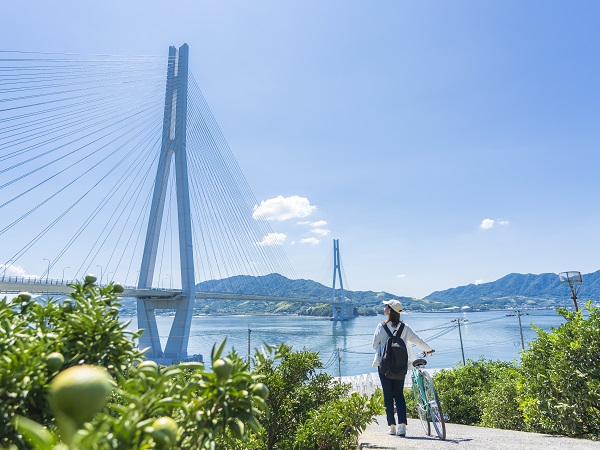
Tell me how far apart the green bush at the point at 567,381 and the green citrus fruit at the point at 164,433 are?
3794mm

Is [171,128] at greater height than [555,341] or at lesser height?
greater

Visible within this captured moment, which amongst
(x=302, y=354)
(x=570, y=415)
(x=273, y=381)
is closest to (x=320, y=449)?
(x=273, y=381)

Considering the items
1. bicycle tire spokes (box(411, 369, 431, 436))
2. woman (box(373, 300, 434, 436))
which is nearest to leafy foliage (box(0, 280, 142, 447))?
woman (box(373, 300, 434, 436))

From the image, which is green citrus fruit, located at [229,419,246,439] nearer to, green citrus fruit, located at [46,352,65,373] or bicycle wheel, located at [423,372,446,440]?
green citrus fruit, located at [46,352,65,373]

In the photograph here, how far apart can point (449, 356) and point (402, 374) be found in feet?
115

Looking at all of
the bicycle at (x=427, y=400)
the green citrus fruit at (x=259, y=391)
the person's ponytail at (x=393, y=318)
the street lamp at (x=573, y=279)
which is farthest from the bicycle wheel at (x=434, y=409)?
the street lamp at (x=573, y=279)

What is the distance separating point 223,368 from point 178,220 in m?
18.4

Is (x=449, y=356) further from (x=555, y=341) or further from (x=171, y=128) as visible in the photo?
(x=555, y=341)

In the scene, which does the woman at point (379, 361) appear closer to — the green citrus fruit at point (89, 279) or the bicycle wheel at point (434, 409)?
the bicycle wheel at point (434, 409)

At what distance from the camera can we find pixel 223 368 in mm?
809

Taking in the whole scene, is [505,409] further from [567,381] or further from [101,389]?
[101,389]

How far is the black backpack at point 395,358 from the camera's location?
11.9 feet

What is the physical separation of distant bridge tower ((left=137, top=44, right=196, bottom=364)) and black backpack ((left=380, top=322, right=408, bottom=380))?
15.0m

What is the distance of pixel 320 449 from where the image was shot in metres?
2.17
